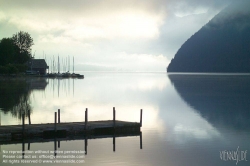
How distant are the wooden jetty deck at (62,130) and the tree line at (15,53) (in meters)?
85.1

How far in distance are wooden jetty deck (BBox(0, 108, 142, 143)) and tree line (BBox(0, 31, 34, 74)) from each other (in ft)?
279

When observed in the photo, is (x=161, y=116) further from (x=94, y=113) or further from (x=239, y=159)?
(x=239, y=159)

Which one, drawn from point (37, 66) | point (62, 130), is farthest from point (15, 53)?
point (62, 130)

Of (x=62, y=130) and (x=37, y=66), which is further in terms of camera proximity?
(x=37, y=66)

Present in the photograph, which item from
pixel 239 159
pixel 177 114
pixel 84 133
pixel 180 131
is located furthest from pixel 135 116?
pixel 239 159

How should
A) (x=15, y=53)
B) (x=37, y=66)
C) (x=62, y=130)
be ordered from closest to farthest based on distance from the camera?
(x=62, y=130), (x=15, y=53), (x=37, y=66)

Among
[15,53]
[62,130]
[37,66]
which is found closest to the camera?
[62,130]

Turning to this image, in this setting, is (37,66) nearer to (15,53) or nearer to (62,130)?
(15,53)

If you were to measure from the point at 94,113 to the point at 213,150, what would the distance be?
2235cm

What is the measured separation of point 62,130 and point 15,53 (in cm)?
10768

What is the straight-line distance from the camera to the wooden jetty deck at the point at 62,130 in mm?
25312

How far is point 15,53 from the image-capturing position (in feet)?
419

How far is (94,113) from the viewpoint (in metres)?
45.6

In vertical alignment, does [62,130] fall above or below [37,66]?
below
